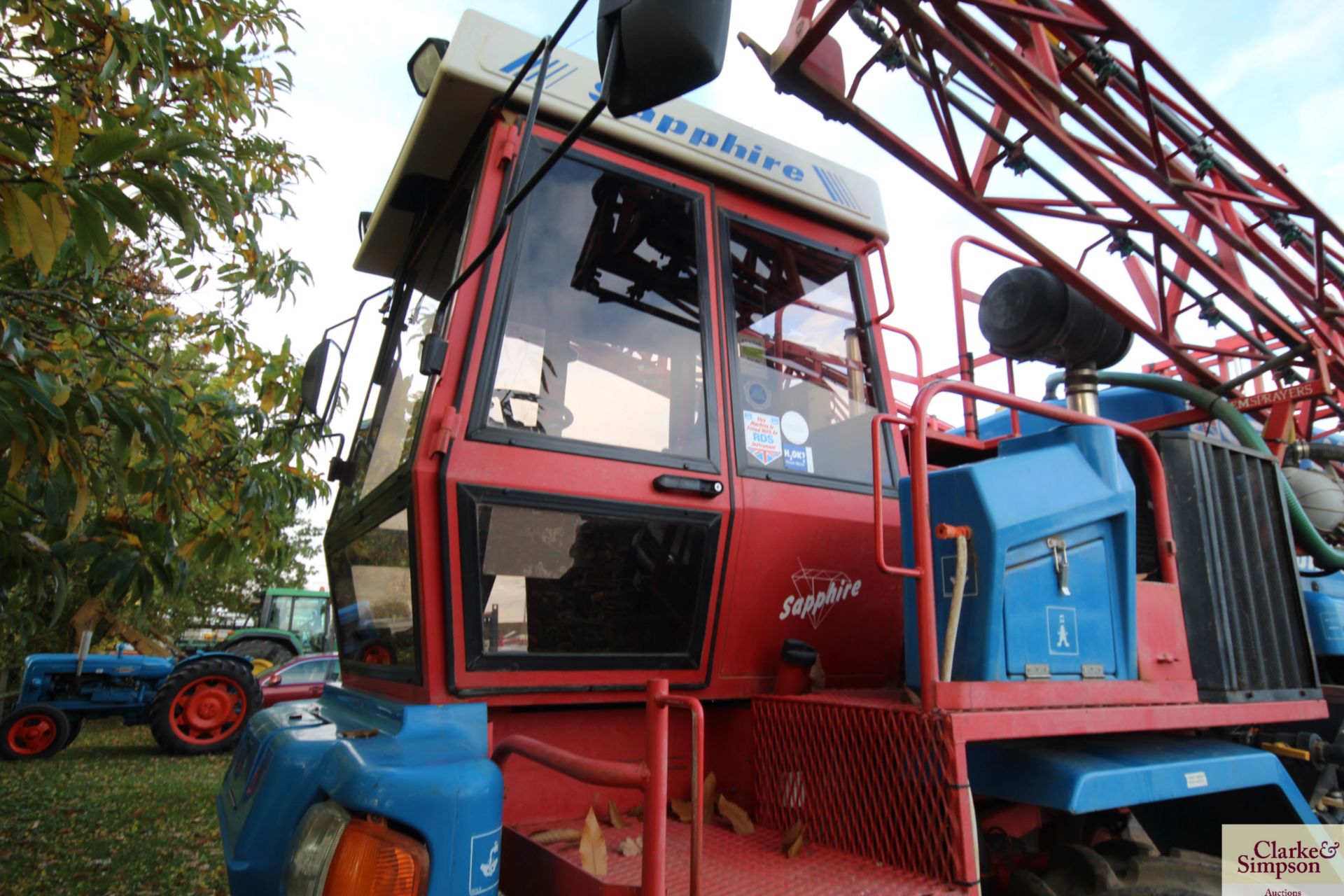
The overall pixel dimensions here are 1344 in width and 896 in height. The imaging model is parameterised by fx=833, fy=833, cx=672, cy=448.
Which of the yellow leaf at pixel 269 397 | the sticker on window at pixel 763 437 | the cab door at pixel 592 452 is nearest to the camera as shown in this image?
the cab door at pixel 592 452

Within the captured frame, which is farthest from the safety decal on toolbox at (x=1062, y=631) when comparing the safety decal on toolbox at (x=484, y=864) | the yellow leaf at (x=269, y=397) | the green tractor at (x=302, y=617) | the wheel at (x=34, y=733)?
the green tractor at (x=302, y=617)

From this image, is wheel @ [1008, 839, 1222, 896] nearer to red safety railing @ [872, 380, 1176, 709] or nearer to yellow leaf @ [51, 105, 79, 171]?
red safety railing @ [872, 380, 1176, 709]

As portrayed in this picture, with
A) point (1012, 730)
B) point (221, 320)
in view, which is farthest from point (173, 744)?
point (1012, 730)

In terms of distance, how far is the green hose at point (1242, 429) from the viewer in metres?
3.11

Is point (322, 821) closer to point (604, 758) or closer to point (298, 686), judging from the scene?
point (604, 758)

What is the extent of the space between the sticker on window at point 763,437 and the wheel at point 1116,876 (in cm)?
123

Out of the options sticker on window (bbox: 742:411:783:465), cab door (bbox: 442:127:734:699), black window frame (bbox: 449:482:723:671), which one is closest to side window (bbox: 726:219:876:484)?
sticker on window (bbox: 742:411:783:465)

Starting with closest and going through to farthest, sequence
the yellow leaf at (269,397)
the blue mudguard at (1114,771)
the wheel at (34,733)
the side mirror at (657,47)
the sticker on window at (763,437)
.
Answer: the side mirror at (657,47), the blue mudguard at (1114,771), the sticker on window at (763,437), the yellow leaf at (269,397), the wheel at (34,733)

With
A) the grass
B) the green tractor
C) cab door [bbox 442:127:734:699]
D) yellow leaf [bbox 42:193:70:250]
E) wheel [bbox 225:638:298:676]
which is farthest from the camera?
the green tractor

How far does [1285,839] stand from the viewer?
7.43 ft

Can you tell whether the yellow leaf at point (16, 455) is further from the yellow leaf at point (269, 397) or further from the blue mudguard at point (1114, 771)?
the blue mudguard at point (1114, 771)

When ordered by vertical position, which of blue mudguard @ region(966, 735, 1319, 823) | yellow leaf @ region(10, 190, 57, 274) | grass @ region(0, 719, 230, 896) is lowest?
grass @ region(0, 719, 230, 896)

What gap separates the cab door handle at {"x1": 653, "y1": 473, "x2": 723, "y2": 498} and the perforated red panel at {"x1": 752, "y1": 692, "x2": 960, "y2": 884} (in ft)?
1.91

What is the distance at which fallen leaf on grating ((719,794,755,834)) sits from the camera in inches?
84.4
